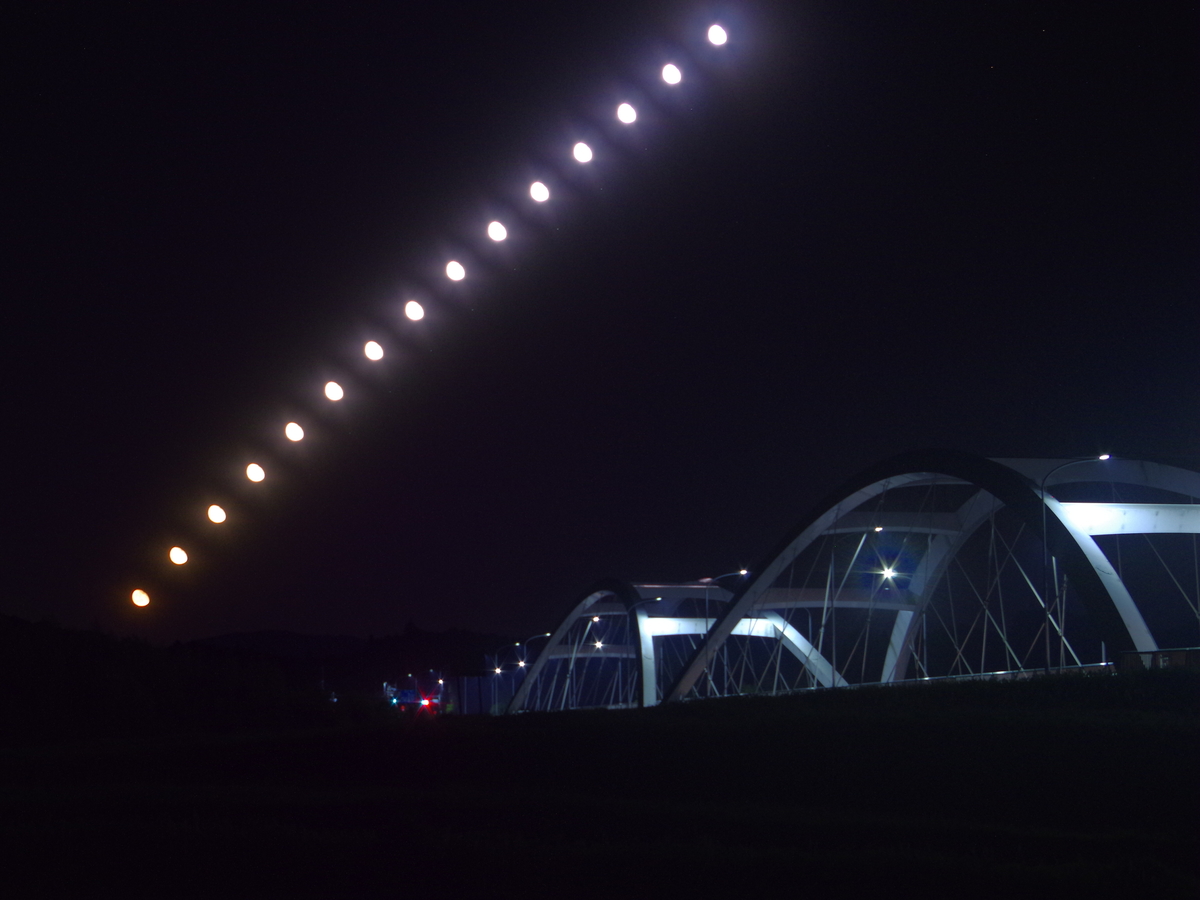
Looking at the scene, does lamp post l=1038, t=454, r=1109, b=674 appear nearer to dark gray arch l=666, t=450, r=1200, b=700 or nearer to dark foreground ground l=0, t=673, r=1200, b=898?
dark gray arch l=666, t=450, r=1200, b=700

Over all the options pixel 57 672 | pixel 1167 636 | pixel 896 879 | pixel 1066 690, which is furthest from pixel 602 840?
pixel 1167 636

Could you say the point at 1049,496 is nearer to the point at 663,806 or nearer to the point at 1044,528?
the point at 1044,528

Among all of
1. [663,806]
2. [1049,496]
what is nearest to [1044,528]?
[1049,496]

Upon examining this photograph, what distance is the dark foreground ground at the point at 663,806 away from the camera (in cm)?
916

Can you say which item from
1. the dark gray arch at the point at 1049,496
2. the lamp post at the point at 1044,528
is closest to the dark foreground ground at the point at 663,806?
the dark gray arch at the point at 1049,496

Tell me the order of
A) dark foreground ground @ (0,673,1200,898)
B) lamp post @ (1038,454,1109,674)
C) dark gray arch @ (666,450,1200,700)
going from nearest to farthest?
dark foreground ground @ (0,673,1200,898) < dark gray arch @ (666,450,1200,700) < lamp post @ (1038,454,1109,674)

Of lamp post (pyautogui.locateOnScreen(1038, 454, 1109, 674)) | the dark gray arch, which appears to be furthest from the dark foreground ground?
lamp post (pyautogui.locateOnScreen(1038, 454, 1109, 674))

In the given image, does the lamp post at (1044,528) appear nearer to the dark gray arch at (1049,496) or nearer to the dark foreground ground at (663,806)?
the dark gray arch at (1049,496)

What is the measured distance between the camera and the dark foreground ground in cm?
916

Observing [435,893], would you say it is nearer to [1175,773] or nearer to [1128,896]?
[1128,896]

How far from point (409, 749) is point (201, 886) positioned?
30.7 feet

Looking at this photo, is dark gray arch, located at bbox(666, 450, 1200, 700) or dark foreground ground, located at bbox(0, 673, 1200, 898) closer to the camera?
dark foreground ground, located at bbox(0, 673, 1200, 898)

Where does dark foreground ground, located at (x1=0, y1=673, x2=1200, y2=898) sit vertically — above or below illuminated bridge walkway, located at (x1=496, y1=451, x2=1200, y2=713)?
below

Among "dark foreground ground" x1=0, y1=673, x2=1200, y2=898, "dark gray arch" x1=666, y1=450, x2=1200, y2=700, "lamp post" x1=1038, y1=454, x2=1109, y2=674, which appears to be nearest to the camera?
"dark foreground ground" x1=0, y1=673, x2=1200, y2=898
